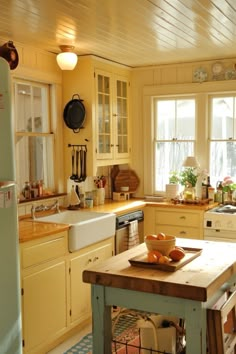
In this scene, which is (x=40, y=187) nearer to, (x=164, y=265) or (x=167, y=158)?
(x=167, y=158)

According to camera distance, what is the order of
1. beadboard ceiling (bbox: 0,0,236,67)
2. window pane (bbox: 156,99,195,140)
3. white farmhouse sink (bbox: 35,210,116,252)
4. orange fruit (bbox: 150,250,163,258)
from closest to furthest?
1. orange fruit (bbox: 150,250,163,258)
2. beadboard ceiling (bbox: 0,0,236,67)
3. white farmhouse sink (bbox: 35,210,116,252)
4. window pane (bbox: 156,99,195,140)

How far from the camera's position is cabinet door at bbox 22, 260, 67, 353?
11.0 feet

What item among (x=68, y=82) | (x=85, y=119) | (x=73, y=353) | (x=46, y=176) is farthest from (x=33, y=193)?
(x=73, y=353)

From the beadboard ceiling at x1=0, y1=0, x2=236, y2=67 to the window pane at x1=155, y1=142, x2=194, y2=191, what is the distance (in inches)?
44.2

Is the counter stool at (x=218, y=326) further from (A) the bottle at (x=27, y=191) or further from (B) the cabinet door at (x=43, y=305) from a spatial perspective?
(A) the bottle at (x=27, y=191)

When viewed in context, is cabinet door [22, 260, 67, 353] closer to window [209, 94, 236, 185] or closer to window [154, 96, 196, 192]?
window [154, 96, 196, 192]

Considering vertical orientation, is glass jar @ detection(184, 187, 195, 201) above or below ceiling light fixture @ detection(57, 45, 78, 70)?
below

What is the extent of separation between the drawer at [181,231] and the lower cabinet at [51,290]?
43.1 inches

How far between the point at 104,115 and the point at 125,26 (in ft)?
4.94

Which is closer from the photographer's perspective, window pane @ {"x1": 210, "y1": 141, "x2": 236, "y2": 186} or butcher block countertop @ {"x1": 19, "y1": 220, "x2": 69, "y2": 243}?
butcher block countertop @ {"x1": 19, "y1": 220, "x2": 69, "y2": 243}

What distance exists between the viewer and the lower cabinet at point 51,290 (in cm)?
334

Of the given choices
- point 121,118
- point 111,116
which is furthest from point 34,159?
point 121,118

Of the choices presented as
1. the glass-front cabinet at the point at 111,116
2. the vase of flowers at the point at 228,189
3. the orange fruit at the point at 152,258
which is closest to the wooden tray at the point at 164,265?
the orange fruit at the point at 152,258

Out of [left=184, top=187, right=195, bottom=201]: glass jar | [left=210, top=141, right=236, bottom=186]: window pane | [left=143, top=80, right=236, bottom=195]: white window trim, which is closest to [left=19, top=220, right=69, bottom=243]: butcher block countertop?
[left=184, top=187, right=195, bottom=201]: glass jar
